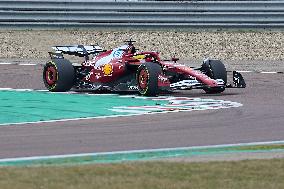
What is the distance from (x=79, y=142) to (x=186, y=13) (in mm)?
19321

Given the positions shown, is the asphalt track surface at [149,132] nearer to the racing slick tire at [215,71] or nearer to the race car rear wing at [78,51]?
the racing slick tire at [215,71]

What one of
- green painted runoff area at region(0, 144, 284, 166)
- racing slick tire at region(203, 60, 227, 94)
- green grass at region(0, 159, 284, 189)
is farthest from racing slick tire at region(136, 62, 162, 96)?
green grass at region(0, 159, 284, 189)

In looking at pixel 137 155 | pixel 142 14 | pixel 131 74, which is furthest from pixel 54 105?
pixel 142 14

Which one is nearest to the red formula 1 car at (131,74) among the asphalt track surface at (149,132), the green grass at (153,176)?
the asphalt track surface at (149,132)

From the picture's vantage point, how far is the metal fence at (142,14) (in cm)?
3073

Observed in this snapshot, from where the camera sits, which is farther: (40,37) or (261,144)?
(40,37)

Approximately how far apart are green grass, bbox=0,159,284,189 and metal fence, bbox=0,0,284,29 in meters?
20.6

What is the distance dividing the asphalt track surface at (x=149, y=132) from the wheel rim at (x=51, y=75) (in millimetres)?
4153

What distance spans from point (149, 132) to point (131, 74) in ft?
20.6

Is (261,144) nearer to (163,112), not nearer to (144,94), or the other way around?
(163,112)

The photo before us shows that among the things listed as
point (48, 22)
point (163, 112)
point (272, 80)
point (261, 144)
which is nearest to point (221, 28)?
point (48, 22)

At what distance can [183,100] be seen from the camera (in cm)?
1792

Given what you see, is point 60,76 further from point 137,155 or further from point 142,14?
point 142,14

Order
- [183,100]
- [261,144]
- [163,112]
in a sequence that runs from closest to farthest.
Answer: [261,144] < [163,112] < [183,100]
